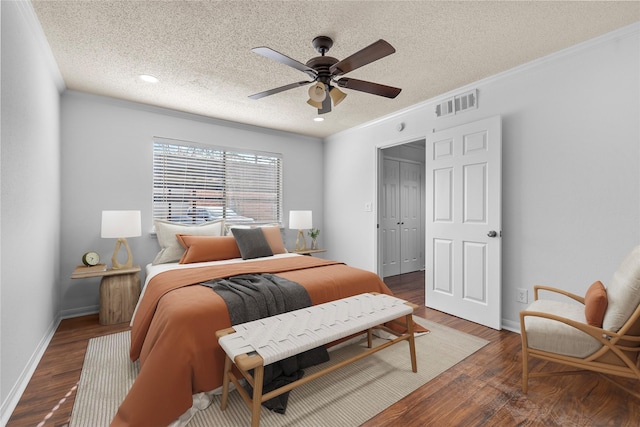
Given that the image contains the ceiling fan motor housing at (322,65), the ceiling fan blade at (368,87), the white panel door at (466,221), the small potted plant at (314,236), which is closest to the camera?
the ceiling fan motor housing at (322,65)

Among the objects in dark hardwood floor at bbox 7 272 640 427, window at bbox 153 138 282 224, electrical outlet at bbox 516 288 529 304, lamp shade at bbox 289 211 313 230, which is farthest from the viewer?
lamp shade at bbox 289 211 313 230

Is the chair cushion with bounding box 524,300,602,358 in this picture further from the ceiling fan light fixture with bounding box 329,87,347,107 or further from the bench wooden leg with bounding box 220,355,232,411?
the ceiling fan light fixture with bounding box 329,87,347,107

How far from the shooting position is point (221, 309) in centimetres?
188

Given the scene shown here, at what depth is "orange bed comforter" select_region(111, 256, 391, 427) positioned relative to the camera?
1.52 m

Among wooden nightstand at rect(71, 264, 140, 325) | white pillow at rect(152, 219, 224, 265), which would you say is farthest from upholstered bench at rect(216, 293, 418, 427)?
wooden nightstand at rect(71, 264, 140, 325)

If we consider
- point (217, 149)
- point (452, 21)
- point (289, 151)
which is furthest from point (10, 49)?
point (289, 151)

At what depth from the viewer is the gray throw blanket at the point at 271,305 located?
A: 183 cm

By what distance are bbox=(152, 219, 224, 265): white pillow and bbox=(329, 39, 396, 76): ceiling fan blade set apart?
99.5 inches

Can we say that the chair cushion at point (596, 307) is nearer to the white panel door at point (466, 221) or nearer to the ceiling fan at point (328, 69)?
the white panel door at point (466, 221)

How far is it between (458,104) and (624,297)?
2399mm

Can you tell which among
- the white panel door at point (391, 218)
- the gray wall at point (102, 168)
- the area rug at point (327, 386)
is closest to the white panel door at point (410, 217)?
the white panel door at point (391, 218)

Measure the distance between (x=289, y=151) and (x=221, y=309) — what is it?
3.57m

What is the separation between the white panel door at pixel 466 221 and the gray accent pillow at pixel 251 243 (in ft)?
6.70

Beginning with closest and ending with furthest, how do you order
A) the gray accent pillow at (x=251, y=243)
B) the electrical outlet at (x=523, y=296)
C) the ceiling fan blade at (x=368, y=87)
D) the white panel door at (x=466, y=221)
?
the ceiling fan blade at (x=368, y=87) < the electrical outlet at (x=523, y=296) < the white panel door at (x=466, y=221) < the gray accent pillow at (x=251, y=243)
